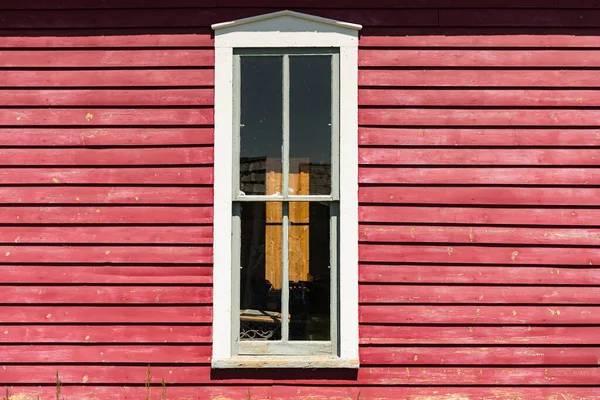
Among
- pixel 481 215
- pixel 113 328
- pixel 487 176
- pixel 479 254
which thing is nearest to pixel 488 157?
pixel 487 176

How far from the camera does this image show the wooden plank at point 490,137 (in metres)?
4.19

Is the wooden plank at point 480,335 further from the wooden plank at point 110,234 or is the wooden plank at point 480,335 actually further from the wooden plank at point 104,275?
the wooden plank at point 110,234

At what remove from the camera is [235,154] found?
13.8ft

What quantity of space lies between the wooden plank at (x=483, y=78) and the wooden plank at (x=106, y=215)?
1.58 metres

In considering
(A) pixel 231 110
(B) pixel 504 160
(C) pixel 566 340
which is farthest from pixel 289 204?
(C) pixel 566 340

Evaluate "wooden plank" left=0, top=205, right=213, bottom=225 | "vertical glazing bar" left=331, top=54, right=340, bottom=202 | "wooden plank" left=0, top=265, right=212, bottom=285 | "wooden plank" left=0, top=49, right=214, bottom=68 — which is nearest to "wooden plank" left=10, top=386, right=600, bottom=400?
"wooden plank" left=0, top=265, right=212, bottom=285

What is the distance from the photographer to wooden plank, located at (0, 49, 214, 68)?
4.24m

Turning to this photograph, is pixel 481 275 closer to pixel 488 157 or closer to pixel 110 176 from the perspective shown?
pixel 488 157

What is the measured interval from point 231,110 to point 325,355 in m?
1.92

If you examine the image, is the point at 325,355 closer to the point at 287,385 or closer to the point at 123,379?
the point at 287,385

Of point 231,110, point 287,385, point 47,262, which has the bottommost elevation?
point 287,385

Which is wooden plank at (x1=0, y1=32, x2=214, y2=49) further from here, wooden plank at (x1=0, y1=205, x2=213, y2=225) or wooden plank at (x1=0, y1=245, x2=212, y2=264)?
wooden plank at (x1=0, y1=245, x2=212, y2=264)

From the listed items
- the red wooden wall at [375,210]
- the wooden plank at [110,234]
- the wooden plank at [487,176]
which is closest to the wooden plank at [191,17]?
the red wooden wall at [375,210]

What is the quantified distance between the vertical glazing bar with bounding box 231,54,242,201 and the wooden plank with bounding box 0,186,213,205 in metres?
0.19
